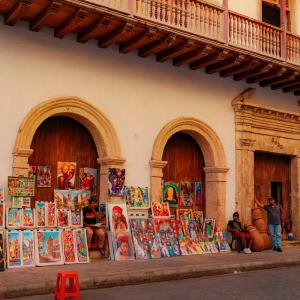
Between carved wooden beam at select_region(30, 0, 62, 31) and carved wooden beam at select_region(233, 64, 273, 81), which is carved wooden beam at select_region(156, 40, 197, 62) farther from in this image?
carved wooden beam at select_region(30, 0, 62, 31)

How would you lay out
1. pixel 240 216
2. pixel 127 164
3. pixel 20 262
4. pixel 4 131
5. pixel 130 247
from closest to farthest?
pixel 20 262
pixel 4 131
pixel 130 247
pixel 127 164
pixel 240 216

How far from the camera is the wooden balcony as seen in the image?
33.5 ft

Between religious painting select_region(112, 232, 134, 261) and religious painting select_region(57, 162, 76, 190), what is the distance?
158cm

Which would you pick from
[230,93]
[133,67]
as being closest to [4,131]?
[133,67]

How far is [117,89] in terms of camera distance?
12000 mm

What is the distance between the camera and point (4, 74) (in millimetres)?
→ 10367

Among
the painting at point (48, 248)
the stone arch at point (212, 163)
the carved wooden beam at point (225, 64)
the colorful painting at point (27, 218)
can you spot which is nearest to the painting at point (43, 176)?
the colorful painting at point (27, 218)

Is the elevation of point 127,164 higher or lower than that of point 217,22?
lower

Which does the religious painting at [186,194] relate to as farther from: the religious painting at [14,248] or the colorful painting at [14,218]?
the religious painting at [14,248]

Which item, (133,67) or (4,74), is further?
A: (133,67)

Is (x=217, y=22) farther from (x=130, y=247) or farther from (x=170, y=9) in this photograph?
(x=130, y=247)

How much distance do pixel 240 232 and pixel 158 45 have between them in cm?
523

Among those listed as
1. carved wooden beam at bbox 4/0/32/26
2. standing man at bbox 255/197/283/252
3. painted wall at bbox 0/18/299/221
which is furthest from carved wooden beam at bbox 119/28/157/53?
standing man at bbox 255/197/283/252

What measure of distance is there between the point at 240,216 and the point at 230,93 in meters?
3.44
